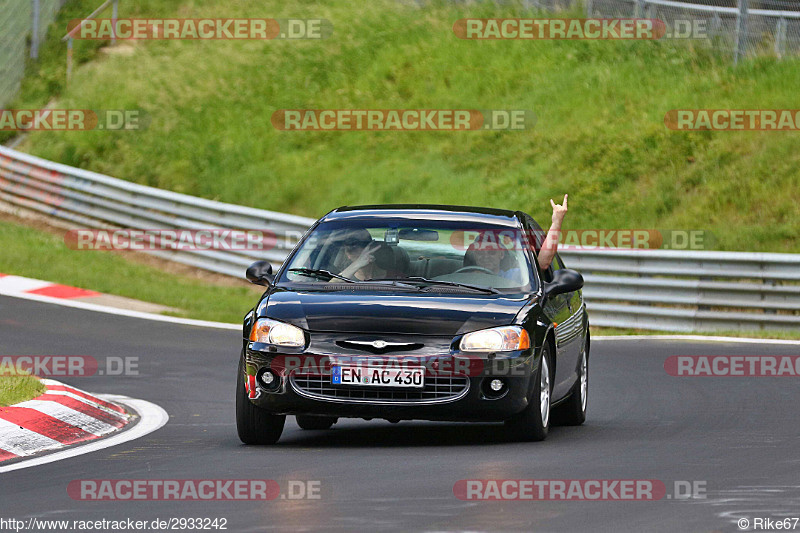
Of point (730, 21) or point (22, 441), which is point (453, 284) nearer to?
point (22, 441)

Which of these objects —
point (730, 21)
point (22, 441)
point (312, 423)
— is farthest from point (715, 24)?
point (22, 441)

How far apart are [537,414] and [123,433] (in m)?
2.72

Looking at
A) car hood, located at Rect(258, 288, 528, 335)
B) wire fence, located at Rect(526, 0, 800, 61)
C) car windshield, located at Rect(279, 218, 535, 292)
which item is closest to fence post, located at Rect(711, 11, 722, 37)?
wire fence, located at Rect(526, 0, 800, 61)

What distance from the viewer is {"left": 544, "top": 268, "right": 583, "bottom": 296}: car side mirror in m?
10.3

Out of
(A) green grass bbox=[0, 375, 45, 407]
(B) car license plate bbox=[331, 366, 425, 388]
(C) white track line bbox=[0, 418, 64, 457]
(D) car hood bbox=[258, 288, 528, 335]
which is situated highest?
(D) car hood bbox=[258, 288, 528, 335]

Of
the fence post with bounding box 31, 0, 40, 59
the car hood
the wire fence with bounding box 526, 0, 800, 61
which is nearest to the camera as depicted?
the car hood

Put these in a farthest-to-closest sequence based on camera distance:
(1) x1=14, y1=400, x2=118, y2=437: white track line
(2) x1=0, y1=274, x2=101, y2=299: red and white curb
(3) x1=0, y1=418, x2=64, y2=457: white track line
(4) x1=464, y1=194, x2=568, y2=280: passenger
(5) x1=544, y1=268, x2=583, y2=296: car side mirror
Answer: (2) x1=0, y1=274, x2=101, y2=299: red and white curb < (4) x1=464, y1=194, x2=568, y2=280: passenger < (5) x1=544, y1=268, x2=583, y2=296: car side mirror < (1) x1=14, y1=400, x2=118, y2=437: white track line < (3) x1=0, y1=418, x2=64, y2=457: white track line

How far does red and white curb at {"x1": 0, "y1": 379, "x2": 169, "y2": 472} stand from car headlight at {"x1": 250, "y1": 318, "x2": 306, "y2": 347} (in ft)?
3.77

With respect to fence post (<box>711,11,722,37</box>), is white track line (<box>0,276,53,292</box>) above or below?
below

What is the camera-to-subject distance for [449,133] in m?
29.8

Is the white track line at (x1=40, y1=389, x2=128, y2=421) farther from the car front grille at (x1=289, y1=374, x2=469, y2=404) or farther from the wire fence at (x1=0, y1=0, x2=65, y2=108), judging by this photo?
the wire fence at (x1=0, y1=0, x2=65, y2=108)

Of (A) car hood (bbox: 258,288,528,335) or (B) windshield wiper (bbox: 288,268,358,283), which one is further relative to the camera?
(B) windshield wiper (bbox: 288,268,358,283)

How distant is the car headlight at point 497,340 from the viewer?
30.4 feet

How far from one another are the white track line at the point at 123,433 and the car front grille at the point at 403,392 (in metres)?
1.42
